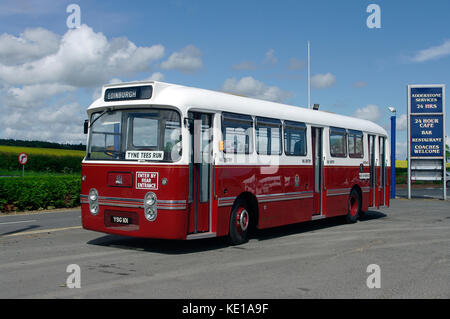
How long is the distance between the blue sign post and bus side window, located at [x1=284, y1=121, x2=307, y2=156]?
1618cm

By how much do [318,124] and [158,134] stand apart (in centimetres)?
564

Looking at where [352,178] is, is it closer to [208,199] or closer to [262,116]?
[262,116]

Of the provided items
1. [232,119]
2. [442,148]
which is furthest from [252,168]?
[442,148]

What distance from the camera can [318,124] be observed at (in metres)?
13.7

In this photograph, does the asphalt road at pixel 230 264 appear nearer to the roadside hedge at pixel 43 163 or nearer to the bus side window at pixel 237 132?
the bus side window at pixel 237 132

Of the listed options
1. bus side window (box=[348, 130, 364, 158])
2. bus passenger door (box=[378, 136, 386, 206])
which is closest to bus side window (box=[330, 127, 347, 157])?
bus side window (box=[348, 130, 364, 158])

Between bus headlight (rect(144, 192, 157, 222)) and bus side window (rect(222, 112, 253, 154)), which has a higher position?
bus side window (rect(222, 112, 253, 154))

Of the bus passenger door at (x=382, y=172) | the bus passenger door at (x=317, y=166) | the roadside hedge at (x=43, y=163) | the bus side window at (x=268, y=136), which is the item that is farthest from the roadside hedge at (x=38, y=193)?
the roadside hedge at (x=43, y=163)

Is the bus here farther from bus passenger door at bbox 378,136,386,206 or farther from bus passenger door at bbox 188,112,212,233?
bus passenger door at bbox 378,136,386,206

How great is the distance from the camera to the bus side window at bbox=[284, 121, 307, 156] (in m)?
12.2

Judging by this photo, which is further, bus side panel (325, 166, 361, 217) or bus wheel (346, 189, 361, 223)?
bus wheel (346, 189, 361, 223)

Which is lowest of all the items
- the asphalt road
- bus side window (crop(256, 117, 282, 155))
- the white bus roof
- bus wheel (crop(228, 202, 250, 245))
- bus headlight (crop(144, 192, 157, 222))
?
the asphalt road

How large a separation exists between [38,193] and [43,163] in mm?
35900
